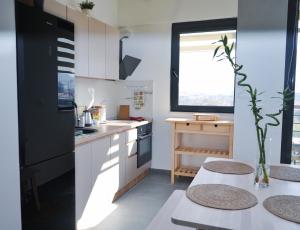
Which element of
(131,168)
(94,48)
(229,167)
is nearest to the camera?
(229,167)

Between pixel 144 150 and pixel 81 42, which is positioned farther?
pixel 144 150

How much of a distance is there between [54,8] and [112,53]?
1.32m

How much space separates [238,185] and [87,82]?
2.57 m

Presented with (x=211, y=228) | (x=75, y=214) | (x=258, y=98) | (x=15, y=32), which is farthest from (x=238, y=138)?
(x=15, y=32)

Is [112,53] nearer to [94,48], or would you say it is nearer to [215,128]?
[94,48]

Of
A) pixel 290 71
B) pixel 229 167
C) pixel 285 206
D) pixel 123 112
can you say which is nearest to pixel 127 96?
pixel 123 112

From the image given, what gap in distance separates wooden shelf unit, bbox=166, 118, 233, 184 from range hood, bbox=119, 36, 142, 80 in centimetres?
104

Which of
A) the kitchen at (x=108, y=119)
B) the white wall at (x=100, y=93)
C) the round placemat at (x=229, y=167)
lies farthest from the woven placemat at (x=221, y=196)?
the white wall at (x=100, y=93)

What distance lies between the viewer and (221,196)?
4.34ft

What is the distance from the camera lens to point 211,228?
1.06 meters

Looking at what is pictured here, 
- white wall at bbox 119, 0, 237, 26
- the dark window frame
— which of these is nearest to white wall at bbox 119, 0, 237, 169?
white wall at bbox 119, 0, 237, 26

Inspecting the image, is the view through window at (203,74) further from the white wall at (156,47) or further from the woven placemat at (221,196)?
the woven placemat at (221,196)

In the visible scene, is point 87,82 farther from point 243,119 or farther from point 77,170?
point 243,119

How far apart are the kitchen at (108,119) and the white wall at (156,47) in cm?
2
